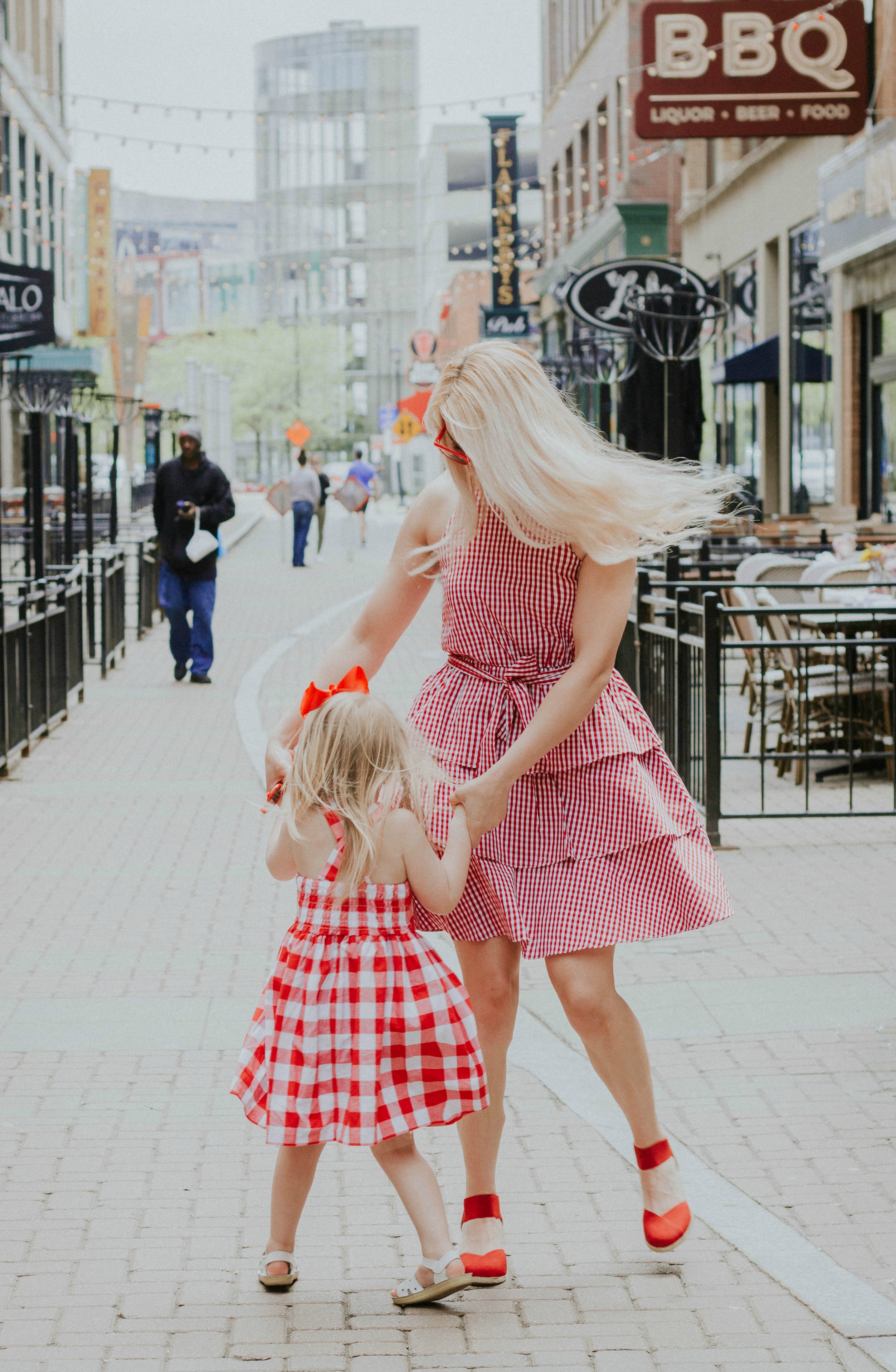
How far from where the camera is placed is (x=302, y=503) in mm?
29719

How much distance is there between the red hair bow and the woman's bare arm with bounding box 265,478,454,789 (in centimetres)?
17

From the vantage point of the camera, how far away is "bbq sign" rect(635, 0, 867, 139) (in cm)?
1858

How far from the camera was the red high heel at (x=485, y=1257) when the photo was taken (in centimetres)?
367

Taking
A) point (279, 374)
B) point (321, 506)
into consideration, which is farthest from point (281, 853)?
point (279, 374)

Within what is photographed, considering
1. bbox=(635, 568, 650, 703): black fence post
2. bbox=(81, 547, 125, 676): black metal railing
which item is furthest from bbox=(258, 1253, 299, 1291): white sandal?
bbox=(81, 547, 125, 676): black metal railing

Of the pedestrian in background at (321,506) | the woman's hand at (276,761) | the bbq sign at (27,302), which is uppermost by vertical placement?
the bbq sign at (27,302)

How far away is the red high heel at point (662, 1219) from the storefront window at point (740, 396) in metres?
23.9

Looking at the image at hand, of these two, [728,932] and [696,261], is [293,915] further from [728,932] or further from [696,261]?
[696,261]

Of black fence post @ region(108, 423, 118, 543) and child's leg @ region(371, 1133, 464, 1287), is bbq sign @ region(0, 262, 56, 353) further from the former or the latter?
child's leg @ region(371, 1133, 464, 1287)

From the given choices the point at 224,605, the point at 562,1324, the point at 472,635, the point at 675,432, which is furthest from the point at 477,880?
the point at 224,605

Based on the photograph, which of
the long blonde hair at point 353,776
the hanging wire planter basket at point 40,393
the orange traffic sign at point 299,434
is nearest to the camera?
the long blonde hair at point 353,776

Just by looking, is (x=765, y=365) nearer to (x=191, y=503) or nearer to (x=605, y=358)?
(x=605, y=358)

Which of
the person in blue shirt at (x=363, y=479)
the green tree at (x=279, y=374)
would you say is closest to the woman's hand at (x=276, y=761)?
the person in blue shirt at (x=363, y=479)

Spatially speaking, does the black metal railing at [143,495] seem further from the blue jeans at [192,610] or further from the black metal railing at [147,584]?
the blue jeans at [192,610]
